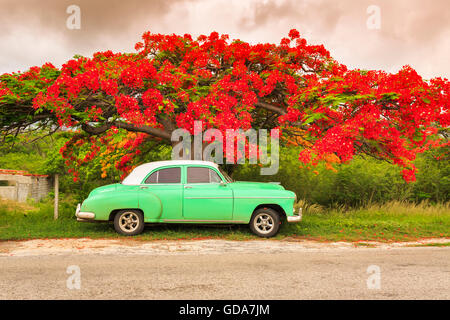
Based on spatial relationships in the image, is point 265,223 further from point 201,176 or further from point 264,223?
point 201,176

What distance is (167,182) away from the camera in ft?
30.2

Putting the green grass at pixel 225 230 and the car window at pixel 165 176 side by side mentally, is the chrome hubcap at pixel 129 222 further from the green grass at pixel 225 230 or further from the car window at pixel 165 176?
the car window at pixel 165 176

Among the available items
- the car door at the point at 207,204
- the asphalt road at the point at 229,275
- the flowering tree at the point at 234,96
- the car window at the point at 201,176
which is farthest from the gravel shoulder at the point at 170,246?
the flowering tree at the point at 234,96

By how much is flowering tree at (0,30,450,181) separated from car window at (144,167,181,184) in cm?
158

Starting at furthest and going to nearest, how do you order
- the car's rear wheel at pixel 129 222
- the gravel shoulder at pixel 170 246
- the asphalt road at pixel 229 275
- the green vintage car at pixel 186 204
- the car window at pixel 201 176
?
the car window at pixel 201 176 < the car's rear wheel at pixel 129 222 < the green vintage car at pixel 186 204 < the gravel shoulder at pixel 170 246 < the asphalt road at pixel 229 275

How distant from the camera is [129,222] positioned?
29.8 feet

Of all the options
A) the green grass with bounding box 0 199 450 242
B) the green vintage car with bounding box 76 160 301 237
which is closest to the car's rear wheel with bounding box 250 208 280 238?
the green vintage car with bounding box 76 160 301 237

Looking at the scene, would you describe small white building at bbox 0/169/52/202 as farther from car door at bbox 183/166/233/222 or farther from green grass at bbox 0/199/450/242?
car door at bbox 183/166/233/222

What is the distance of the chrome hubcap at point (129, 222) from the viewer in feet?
29.7

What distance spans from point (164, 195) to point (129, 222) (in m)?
1.10

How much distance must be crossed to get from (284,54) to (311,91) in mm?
2898

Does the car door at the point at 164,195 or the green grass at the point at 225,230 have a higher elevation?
the car door at the point at 164,195

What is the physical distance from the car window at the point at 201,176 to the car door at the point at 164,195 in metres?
0.28
